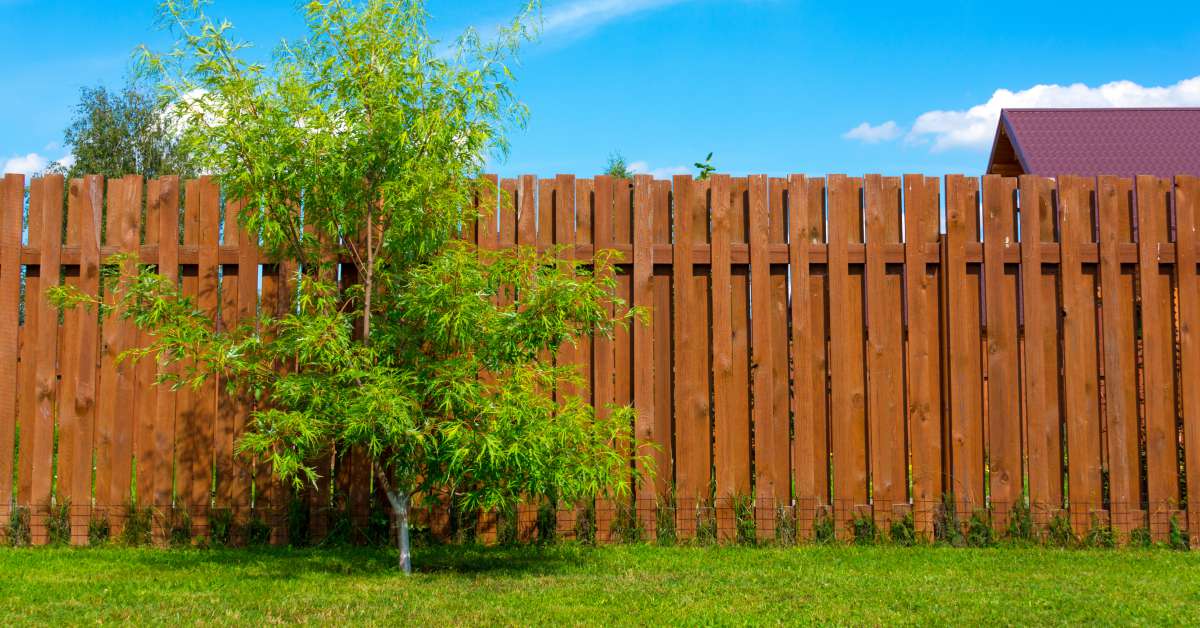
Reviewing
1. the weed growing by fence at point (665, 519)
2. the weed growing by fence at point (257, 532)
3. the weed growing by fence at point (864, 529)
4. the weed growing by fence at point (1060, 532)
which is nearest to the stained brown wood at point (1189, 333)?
the weed growing by fence at point (1060, 532)

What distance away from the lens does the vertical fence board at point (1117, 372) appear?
6.43 meters

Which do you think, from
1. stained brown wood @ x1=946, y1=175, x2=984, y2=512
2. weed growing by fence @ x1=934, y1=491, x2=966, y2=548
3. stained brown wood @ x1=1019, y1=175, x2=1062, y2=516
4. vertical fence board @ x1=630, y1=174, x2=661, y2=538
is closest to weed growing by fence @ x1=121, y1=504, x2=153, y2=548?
vertical fence board @ x1=630, y1=174, x2=661, y2=538

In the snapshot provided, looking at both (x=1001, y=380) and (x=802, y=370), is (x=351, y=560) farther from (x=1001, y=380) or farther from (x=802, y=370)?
(x=1001, y=380)

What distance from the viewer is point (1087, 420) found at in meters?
6.43

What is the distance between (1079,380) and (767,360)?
2013 mm

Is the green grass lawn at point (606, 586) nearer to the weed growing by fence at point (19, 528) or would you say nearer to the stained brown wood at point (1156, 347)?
the weed growing by fence at point (19, 528)

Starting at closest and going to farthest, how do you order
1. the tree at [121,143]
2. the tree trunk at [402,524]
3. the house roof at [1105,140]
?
the tree trunk at [402,524] < the house roof at [1105,140] < the tree at [121,143]

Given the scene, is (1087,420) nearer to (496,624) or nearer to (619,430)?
(619,430)

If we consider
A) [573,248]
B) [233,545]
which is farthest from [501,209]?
[233,545]

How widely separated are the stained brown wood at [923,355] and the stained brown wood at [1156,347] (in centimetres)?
136

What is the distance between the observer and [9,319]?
251 inches

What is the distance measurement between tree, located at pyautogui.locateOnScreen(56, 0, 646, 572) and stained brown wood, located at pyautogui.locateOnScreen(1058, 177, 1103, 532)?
3008mm

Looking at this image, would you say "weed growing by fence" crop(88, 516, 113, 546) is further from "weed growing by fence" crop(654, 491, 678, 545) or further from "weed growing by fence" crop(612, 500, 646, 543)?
"weed growing by fence" crop(654, 491, 678, 545)

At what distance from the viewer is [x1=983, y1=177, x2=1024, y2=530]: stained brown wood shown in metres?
6.33
